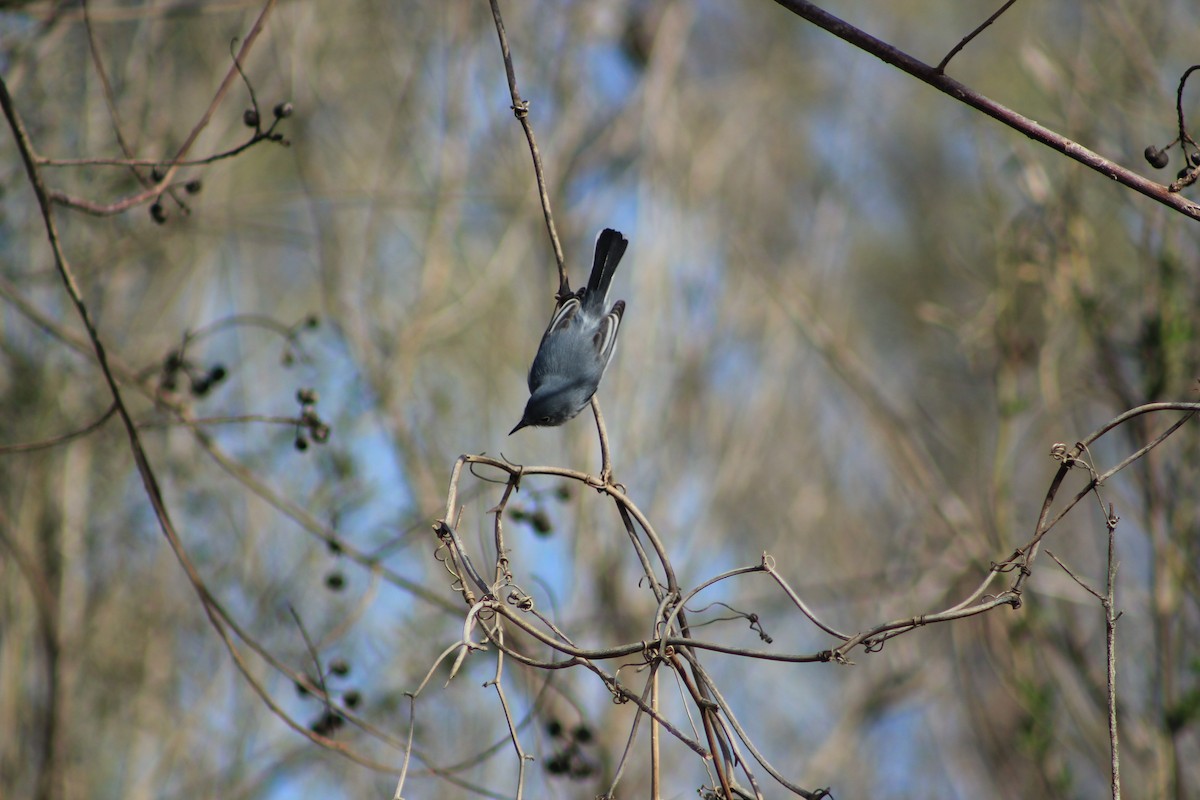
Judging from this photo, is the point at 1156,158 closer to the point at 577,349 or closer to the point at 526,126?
the point at 526,126

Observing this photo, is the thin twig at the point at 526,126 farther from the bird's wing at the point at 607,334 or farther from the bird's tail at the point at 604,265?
the bird's tail at the point at 604,265

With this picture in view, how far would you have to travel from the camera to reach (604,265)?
440cm

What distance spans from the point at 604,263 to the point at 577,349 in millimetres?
483

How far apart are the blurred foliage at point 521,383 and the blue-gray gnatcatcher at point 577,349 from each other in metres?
0.97

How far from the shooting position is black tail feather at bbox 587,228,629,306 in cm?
436

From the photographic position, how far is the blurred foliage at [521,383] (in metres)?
4.72

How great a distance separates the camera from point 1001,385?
197 inches

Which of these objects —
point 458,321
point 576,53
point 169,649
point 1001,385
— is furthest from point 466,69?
point 169,649

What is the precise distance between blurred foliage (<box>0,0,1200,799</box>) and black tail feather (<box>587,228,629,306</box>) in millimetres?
1005

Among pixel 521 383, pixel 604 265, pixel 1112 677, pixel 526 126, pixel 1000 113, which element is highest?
pixel 521 383

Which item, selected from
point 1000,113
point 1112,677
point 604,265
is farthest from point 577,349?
point 1112,677

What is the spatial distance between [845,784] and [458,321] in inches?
150

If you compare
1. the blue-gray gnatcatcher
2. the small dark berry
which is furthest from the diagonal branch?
the blue-gray gnatcatcher

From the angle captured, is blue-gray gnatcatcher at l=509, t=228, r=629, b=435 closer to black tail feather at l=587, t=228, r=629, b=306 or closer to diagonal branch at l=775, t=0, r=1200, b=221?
black tail feather at l=587, t=228, r=629, b=306
